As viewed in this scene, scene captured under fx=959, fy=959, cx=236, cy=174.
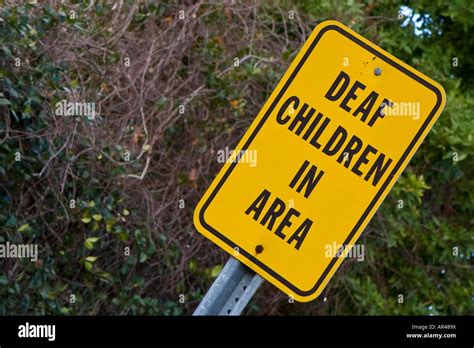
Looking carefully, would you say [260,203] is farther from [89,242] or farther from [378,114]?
[89,242]

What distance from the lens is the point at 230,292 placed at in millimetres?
2736

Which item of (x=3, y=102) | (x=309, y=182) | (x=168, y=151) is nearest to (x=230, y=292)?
(x=309, y=182)

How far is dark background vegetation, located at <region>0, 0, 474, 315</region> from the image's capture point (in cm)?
530

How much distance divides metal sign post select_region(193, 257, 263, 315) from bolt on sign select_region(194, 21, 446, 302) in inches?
1.6

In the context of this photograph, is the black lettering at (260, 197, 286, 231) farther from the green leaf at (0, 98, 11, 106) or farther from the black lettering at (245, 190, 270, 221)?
the green leaf at (0, 98, 11, 106)

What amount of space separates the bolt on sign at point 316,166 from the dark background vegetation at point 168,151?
2373mm

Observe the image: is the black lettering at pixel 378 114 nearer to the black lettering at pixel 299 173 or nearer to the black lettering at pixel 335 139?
the black lettering at pixel 335 139

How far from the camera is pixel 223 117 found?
632 centimetres

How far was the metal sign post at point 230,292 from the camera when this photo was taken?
2.71 metres

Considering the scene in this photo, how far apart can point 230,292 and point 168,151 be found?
3472mm
